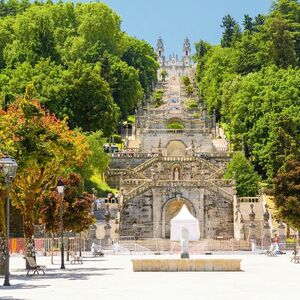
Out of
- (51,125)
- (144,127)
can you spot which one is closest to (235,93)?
(144,127)

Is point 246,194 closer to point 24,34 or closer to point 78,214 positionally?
point 78,214

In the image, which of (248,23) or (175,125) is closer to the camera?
(175,125)

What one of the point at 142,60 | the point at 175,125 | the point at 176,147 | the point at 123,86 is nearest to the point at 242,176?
the point at 176,147

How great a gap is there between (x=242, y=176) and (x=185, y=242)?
34583 millimetres

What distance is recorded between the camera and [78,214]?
47688 mm

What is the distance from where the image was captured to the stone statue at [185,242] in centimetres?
3375

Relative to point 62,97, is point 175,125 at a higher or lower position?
higher

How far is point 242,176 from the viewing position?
223 feet

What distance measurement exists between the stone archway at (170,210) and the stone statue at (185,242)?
93.3ft

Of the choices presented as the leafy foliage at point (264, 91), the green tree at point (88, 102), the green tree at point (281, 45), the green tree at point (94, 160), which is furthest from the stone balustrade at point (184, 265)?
the green tree at point (281, 45)

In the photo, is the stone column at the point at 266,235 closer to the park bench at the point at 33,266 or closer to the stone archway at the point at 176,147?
the park bench at the point at 33,266

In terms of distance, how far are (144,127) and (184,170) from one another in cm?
2296

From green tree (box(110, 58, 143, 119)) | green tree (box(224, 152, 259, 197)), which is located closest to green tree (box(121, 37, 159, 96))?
green tree (box(110, 58, 143, 119))

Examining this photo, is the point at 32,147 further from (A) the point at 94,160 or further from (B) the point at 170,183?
(A) the point at 94,160
